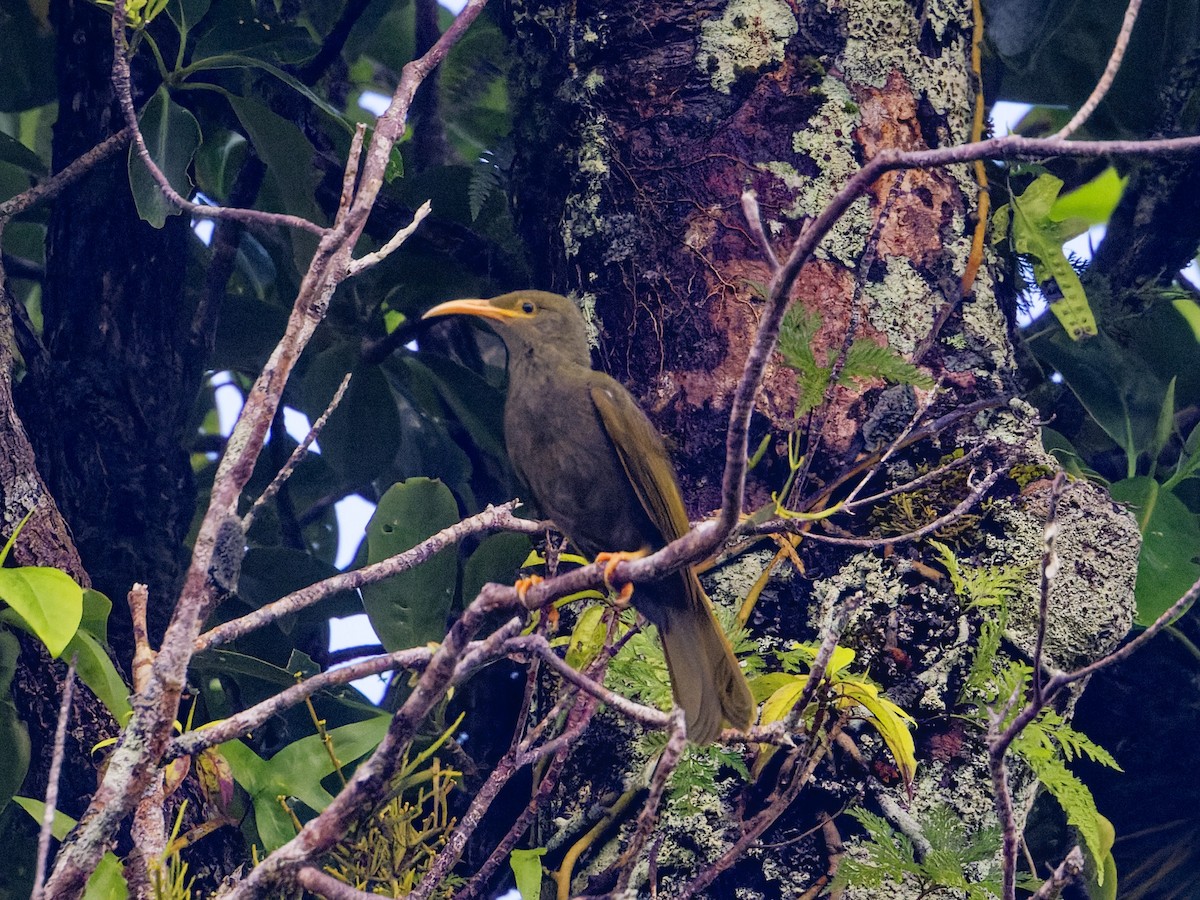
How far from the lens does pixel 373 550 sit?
337 cm

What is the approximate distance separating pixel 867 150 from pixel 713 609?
1302mm

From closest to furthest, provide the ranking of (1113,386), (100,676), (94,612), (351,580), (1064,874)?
(1064,874)
(351,580)
(100,676)
(94,612)
(1113,386)

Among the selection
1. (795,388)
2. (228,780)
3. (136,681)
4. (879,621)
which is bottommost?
(228,780)

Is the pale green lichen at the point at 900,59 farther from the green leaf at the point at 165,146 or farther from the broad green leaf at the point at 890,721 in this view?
the green leaf at the point at 165,146

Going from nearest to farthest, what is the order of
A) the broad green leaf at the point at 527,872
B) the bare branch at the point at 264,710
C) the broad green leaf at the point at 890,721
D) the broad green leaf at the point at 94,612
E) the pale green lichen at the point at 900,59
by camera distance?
the bare branch at the point at 264,710 → the broad green leaf at the point at 890,721 → the broad green leaf at the point at 94,612 → the broad green leaf at the point at 527,872 → the pale green lichen at the point at 900,59

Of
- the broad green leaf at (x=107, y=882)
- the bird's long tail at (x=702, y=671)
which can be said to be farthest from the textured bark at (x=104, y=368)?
the bird's long tail at (x=702, y=671)

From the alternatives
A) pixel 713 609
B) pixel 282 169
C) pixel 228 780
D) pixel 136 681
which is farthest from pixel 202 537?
pixel 282 169

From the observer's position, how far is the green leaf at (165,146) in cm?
319

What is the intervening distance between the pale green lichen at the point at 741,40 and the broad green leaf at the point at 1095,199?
1.21 m

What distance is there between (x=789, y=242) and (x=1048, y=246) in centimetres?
76

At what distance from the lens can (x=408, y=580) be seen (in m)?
3.37

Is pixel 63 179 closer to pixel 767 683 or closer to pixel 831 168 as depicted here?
pixel 831 168

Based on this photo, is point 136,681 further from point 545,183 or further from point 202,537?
point 545,183

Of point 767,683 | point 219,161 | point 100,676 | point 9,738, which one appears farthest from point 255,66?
point 767,683
